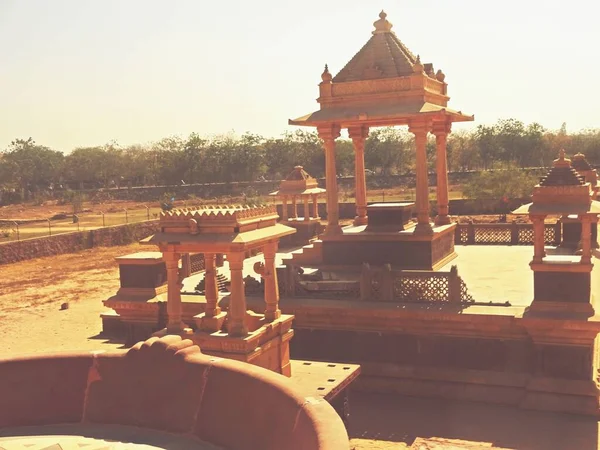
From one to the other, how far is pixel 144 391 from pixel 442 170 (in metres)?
→ 12.7

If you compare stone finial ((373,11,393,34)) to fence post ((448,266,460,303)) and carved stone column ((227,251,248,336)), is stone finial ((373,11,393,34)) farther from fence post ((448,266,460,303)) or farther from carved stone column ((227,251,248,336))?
carved stone column ((227,251,248,336))

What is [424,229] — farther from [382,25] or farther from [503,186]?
[503,186]

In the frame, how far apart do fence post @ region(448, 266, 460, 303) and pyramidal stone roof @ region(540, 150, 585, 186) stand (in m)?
2.15

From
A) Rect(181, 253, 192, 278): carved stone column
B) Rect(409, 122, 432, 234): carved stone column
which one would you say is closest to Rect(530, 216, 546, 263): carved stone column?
Rect(409, 122, 432, 234): carved stone column

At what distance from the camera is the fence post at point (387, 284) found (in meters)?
11.4

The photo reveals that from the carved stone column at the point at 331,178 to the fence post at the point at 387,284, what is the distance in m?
3.29

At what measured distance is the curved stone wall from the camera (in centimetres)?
517

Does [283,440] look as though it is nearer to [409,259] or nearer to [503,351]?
[503,351]

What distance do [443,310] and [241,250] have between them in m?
3.94

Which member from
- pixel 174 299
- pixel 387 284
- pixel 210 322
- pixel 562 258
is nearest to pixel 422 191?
pixel 387 284

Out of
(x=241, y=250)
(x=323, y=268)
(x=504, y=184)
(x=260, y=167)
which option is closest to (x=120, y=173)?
(x=260, y=167)

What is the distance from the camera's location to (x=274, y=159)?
75312mm

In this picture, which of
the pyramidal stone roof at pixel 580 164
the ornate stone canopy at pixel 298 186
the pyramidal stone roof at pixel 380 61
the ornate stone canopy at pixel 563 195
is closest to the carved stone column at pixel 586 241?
the ornate stone canopy at pixel 563 195

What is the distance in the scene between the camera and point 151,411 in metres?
5.54
